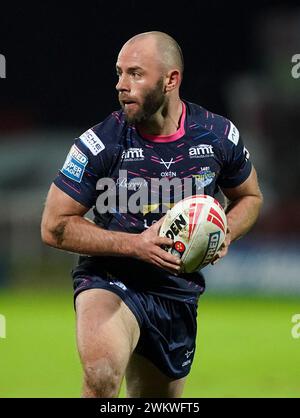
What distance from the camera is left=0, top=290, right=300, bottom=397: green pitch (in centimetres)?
870

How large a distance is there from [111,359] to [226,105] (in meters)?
12.6

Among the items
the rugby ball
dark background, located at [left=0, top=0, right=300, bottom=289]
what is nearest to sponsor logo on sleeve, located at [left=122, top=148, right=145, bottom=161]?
the rugby ball

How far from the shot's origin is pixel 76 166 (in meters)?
5.86

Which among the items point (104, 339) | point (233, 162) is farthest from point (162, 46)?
point (104, 339)

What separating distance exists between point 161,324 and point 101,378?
859mm

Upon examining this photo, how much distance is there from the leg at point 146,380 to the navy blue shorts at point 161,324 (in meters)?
0.05

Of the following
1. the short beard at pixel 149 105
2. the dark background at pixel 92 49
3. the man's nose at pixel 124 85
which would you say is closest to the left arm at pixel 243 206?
the short beard at pixel 149 105

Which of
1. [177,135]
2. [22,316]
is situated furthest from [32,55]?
[177,135]

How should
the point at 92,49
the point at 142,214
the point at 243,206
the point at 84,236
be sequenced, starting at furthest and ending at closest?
1. the point at 92,49
2. the point at 243,206
3. the point at 142,214
4. the point at 84,236

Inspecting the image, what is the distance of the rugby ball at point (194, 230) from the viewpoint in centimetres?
562

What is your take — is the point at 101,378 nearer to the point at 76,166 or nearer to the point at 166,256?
the point at 166,256

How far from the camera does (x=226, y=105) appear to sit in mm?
17594

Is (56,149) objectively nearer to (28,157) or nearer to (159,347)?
(28,157)

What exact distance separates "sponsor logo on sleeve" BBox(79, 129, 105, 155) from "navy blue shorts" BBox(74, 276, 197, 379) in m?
0.74
